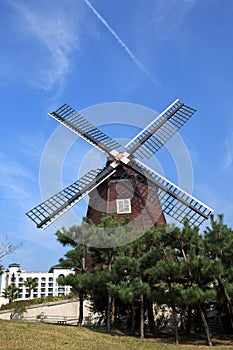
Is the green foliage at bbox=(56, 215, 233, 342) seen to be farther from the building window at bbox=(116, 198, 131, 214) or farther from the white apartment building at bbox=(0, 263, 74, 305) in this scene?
the white apartment building at bbox=(0, 263, 74, 305)

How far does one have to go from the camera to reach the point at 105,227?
15.7 m

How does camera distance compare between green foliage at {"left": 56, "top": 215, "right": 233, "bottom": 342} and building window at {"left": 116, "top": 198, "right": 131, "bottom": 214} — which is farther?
building window at {"left": 116, "top": 198, "right": 131, "bottom": 214}

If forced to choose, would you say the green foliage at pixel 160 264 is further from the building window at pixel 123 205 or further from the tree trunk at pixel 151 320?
the building window at pixel 123 205

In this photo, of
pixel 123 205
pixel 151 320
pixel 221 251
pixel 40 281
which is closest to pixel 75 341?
pixel 151 320

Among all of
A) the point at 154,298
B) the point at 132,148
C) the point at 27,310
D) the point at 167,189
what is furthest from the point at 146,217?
the point at 27,310

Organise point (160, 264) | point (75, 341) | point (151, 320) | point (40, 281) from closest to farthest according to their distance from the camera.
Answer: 1. point (75, 341)
2. point (160, 264)
3. point (151, 320)
4. point (40, 281)

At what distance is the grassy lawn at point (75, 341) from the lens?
422 inches

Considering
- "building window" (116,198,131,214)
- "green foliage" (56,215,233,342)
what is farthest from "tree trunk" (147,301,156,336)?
"building window" (116,198,131,214)

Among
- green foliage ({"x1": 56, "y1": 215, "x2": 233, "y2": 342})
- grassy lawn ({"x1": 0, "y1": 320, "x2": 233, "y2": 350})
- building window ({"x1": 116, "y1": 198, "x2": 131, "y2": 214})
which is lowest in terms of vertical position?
grassy lawn ({"x1": 0, "y1": 320, "x2": 233, "y2": 350})

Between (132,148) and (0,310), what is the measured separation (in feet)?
46.1

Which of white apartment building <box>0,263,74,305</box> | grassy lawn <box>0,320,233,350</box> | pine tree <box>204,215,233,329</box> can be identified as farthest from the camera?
white apartment building <box>0,263,74,305</box>

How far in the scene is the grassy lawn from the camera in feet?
35.1

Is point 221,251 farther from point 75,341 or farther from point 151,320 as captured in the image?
point 75,341

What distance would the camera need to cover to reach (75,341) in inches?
464
